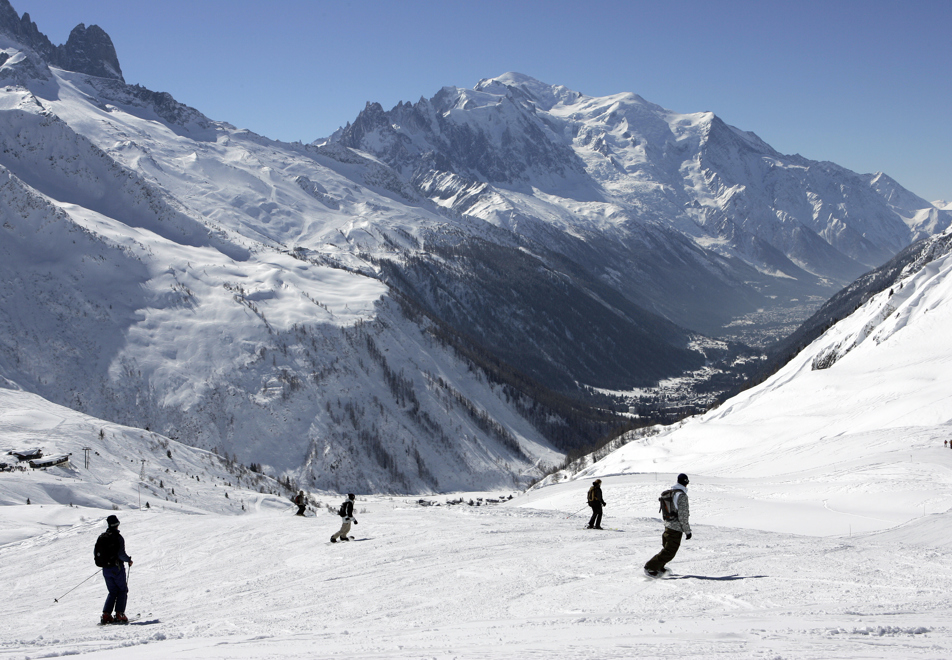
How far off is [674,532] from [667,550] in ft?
1.49

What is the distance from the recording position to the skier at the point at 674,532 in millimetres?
15805

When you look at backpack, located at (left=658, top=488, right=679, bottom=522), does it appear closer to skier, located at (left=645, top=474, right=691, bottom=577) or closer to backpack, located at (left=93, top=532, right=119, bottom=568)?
skier, located at (left=645, top=474, right=691, bottom=577)

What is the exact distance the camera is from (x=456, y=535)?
23422 millimetres

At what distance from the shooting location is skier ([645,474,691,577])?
622 inches

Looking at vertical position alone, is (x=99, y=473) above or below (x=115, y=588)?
below

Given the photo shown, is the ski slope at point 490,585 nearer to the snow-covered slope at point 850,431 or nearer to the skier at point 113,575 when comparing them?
the snow-covered slope at point 850,431

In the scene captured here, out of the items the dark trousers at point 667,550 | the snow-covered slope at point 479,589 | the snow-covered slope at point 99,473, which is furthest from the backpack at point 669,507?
the snow-covered slope at point 99,473

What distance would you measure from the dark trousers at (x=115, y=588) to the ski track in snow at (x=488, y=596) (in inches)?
30.2

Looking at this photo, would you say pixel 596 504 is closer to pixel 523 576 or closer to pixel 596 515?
pixel 596 515

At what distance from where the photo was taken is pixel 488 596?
1548 centimetres

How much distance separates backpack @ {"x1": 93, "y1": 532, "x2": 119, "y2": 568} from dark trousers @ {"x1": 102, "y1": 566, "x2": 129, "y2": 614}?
0.15 meters

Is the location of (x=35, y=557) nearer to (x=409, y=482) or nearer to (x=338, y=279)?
(x=409, y=482)

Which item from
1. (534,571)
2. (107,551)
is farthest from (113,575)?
(534,571)

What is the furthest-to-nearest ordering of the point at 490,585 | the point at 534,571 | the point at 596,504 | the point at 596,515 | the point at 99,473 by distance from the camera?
1. the point at 99,473
2. the point at 596,515
3. the point at 596,504
4. the point at 534,571
5. the point at 490,585
